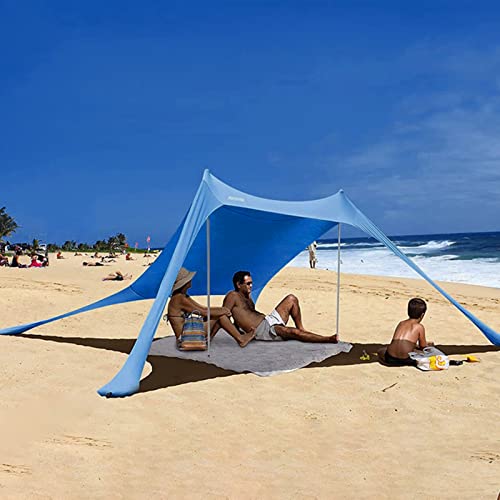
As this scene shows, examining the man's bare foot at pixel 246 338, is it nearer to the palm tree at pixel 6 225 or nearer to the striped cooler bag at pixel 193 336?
the striped cooler bag at pixel 193 336

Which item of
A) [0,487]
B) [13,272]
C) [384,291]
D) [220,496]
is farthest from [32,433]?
[13,272]

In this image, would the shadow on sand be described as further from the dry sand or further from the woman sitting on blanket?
the woman sitting on blanket

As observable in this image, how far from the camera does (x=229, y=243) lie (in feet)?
24.5

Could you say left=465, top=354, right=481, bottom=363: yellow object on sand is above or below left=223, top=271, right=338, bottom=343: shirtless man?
below

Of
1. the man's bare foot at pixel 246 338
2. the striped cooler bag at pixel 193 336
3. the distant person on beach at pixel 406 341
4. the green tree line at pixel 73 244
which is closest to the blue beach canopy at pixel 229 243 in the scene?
the striped cooler bag at pixel 193 336

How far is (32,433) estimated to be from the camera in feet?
12.0

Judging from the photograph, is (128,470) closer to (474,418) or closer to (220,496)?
(220,496)

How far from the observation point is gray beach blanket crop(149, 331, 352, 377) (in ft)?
18.4

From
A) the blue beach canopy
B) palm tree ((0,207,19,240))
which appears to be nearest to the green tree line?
palm tree ((0,207,19,240))

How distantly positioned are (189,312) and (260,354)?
98cm

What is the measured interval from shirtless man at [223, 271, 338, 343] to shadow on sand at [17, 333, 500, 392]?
0.50 meters

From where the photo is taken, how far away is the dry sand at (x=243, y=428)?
3062 millimetres

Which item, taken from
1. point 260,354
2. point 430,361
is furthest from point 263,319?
point 430,361

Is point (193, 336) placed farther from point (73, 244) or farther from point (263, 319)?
point (73, 244)
